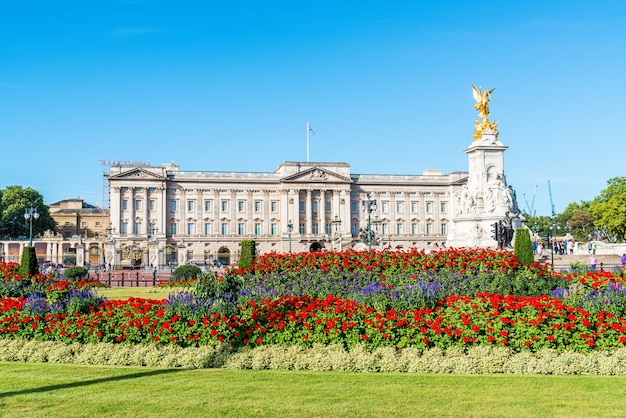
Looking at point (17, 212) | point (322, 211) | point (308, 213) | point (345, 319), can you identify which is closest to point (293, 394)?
point (345, 319)

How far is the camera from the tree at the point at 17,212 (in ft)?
333

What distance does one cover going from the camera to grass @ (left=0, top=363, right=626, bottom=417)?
7652 mm

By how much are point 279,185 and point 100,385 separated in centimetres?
8400

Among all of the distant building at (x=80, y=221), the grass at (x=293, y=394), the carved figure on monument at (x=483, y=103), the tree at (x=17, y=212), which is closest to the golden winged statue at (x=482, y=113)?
the carved figure on monument at (x=483, y=103)

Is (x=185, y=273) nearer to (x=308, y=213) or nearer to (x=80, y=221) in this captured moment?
(x=308, y=213)

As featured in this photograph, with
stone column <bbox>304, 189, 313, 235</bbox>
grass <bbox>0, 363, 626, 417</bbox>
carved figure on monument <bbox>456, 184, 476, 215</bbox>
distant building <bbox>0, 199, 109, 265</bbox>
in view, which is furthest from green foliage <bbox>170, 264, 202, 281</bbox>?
stone column <bbox>304, 189, 313, 235</bbox>

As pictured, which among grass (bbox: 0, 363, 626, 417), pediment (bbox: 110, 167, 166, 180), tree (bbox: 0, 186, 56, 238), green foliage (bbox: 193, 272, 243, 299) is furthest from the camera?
tree (bbox: 0, 186, 56, 238)

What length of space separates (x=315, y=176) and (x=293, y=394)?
8343cm

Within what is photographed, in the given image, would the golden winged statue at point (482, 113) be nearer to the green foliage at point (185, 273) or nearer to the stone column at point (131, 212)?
the green foliage at point (185, 273)

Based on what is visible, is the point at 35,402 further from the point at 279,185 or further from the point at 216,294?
the point at 279,185

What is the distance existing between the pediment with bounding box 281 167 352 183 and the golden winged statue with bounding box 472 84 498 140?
52.0m

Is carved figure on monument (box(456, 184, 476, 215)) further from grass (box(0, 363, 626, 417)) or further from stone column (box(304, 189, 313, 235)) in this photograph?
stone column (box(304, 189, 313, 235))

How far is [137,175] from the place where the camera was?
8694 cm

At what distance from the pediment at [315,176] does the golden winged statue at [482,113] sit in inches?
2045
